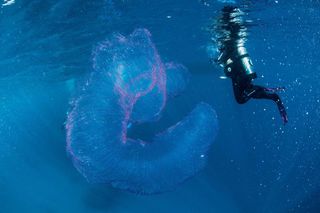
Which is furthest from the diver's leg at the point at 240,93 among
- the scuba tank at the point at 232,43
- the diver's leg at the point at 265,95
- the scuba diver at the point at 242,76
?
the scuba tank at the point at 232,43

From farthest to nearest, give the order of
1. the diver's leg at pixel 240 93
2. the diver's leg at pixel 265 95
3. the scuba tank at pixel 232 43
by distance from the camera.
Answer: the scuba tank at pixel 232 43
the diver's leg at pixel 240 93
the diver's leg at pixel 265 95

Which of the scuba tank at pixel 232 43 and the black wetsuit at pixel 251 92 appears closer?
the black wetsuit at pixel 251 92

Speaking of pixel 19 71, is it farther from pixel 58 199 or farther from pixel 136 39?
pixel 58 199

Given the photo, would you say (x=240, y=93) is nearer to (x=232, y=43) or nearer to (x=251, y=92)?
(x=251, y=92)

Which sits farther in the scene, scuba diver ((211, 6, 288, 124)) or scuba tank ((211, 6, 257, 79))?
scuba tank ((211, 6, 257, 79))

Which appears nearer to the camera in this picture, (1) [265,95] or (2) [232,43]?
(1) [265,95]

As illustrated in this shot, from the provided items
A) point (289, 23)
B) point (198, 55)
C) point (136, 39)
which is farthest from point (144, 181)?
point (198, 55)

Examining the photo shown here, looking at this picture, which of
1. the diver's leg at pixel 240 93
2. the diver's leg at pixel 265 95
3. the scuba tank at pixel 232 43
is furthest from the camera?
the scuba tank at pixel 232 43

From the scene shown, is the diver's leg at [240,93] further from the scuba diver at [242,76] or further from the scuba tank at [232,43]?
the scuba tank at [232,43]

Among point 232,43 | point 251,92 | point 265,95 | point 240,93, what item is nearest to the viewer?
point 265,95

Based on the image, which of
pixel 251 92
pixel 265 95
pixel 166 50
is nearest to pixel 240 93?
pixel 251 92

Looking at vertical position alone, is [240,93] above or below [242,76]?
below

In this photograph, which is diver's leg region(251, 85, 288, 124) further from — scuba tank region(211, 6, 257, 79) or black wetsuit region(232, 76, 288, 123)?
scuba tank region(211, 6, 257, 79)

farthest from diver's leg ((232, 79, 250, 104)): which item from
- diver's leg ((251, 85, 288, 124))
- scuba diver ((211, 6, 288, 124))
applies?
diver's leg ((251, 85, 288, 124))
